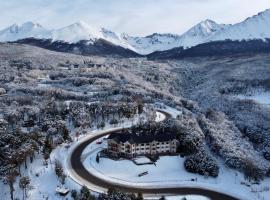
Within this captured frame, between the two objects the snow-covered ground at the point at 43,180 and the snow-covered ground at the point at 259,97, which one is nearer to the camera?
the snow-covered ground at the point at 43,180

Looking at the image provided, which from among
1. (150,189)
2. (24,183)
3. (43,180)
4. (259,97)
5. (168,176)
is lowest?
(150,189)

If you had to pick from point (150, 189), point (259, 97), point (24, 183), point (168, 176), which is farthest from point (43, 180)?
point (259, 97)

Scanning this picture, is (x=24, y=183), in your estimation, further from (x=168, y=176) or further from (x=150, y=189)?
(x=168, y=176)

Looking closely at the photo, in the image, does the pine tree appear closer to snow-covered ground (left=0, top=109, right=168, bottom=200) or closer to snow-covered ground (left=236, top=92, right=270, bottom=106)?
snow-covered ground (left=0, top=109, right=168, bottom=200)

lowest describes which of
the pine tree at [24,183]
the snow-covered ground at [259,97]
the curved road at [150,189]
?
the curved road at [150,189]

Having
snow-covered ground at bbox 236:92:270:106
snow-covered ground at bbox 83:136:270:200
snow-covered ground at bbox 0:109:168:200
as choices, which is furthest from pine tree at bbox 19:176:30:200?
snow-covered ground at bbox 236:92:270:106

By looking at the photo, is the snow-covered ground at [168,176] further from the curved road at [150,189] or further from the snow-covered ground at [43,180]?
the snow-covered ground at [43,180]

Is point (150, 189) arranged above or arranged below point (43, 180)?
below

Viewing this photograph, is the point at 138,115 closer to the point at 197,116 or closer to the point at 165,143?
the point at 197,116

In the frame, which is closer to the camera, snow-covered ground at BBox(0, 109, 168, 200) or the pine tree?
the pine tree

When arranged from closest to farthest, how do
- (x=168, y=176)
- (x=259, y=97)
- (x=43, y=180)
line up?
1. (x=43, y=180)
2. (x=168, y=176)
3. (x=259, y=97)

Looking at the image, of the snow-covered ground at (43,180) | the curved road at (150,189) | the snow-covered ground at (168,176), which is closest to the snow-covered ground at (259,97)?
the snow-covered ground at (168,176)

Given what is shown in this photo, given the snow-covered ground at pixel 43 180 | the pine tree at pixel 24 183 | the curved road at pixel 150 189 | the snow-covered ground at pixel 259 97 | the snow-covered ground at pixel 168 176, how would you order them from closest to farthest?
the pine tree at pixel 24 183 < the snow-covered ground at pixel 43 180 < the curved road at pixel 150 189 < the snow-covered ground at pixel 168 176 < the snow-covered ground at pixel 259 97
